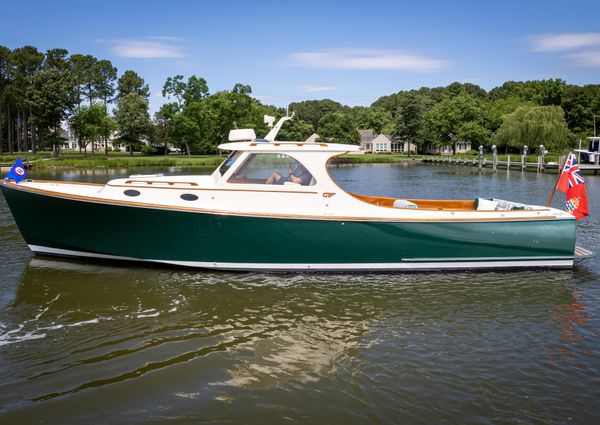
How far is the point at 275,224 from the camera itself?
9.64 m

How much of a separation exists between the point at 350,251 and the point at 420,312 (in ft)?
6.95

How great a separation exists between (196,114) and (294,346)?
2707 inches

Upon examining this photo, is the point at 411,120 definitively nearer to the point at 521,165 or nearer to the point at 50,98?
the point at 521,165

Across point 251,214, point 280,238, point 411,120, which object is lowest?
point 280,238

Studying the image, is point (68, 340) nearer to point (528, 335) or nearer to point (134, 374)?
point (134, 374)

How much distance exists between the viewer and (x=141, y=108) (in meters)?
74.1

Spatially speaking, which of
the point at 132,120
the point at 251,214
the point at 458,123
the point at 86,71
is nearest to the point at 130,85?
the point at 86,71

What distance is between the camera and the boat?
31.7 feet

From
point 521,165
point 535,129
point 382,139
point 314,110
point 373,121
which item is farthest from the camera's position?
point 314,110

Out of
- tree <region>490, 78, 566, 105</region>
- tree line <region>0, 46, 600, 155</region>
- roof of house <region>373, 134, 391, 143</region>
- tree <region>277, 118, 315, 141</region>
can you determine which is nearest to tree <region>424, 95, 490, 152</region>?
tree line <region>0, 46, 600, 155</region>

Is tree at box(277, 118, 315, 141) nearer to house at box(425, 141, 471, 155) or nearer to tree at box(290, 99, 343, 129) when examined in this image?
house at box(425, 141, 471, 155)

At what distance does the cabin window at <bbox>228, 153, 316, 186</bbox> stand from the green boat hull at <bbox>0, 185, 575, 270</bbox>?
100 centimetres

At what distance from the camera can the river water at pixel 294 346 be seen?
5.31 metres

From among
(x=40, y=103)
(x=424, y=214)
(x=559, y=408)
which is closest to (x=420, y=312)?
(x=424, y=214)
